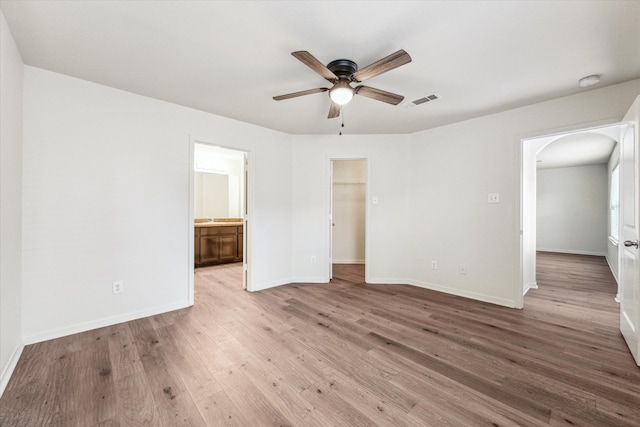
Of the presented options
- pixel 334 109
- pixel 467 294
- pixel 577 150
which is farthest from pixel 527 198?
pixel 334 109

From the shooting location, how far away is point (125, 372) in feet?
6.14

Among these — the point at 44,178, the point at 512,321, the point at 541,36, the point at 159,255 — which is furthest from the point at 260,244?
the point at 541,36

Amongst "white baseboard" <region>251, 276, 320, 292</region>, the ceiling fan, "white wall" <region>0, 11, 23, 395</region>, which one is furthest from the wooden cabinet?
the ceiling fan

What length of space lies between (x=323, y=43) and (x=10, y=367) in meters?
3.22

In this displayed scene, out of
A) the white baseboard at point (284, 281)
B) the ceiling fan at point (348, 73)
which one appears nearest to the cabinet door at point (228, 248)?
the white baseboard at point (284, 281)

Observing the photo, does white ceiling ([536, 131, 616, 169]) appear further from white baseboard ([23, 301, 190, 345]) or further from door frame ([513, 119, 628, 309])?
white baseboard ([23, 301, 190, 345])

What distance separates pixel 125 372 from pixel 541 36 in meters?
3.81

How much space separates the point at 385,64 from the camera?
1.77 metres

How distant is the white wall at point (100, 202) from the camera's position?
2254 millimetres

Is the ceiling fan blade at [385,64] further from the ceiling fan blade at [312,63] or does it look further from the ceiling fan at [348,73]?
the ceiling fan blade at [312,63]

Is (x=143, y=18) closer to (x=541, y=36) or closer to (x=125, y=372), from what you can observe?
(x=125, y=372)

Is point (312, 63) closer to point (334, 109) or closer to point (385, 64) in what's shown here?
point (385, 64)

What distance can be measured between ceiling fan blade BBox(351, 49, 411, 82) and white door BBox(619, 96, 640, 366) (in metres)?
1.92

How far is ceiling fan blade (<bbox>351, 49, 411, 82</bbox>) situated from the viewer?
166 cm
